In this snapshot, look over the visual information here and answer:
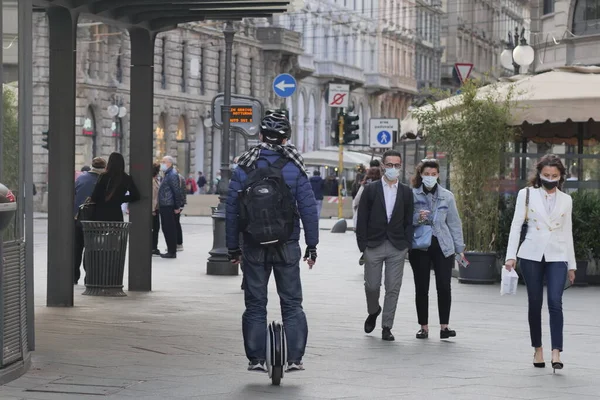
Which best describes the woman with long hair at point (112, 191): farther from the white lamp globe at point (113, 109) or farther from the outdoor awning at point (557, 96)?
the white lamp globe at point (113, 109)

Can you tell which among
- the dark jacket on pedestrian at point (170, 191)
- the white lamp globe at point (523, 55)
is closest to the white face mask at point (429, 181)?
the dark jacket on pedestrian at point (170, 191)

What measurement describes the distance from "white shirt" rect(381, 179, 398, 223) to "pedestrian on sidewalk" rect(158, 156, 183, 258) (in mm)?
12106

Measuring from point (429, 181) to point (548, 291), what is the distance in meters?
2.54

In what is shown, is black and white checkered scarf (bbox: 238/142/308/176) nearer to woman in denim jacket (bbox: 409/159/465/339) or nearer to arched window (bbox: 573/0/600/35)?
woman in denim jacket (bbox: 409/159/465/339)

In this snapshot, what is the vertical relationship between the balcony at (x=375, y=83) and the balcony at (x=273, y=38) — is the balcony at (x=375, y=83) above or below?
below

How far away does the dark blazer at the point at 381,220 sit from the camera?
509 inches

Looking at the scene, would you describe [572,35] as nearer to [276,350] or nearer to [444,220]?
[444,220]

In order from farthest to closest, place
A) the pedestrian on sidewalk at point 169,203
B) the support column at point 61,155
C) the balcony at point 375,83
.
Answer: the balcony at point 375,83
the pedestrian on sidewalk at point 169,203
the support column at point 61,155

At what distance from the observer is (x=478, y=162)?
65.7ft

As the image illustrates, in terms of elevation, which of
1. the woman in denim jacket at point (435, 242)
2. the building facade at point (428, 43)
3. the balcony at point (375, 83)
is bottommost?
the woman in denim jacket at point (435, 242)

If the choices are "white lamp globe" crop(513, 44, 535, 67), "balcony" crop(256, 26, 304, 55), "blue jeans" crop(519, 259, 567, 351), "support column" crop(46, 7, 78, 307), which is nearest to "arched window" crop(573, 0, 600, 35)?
"white lamp globe" crop(513, 44, 535, 67)

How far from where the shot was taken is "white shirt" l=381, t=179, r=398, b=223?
42.5ft

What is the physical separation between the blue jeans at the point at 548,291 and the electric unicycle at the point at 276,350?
86.4 inches

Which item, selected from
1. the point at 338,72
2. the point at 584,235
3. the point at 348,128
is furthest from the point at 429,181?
the point at 338,72
